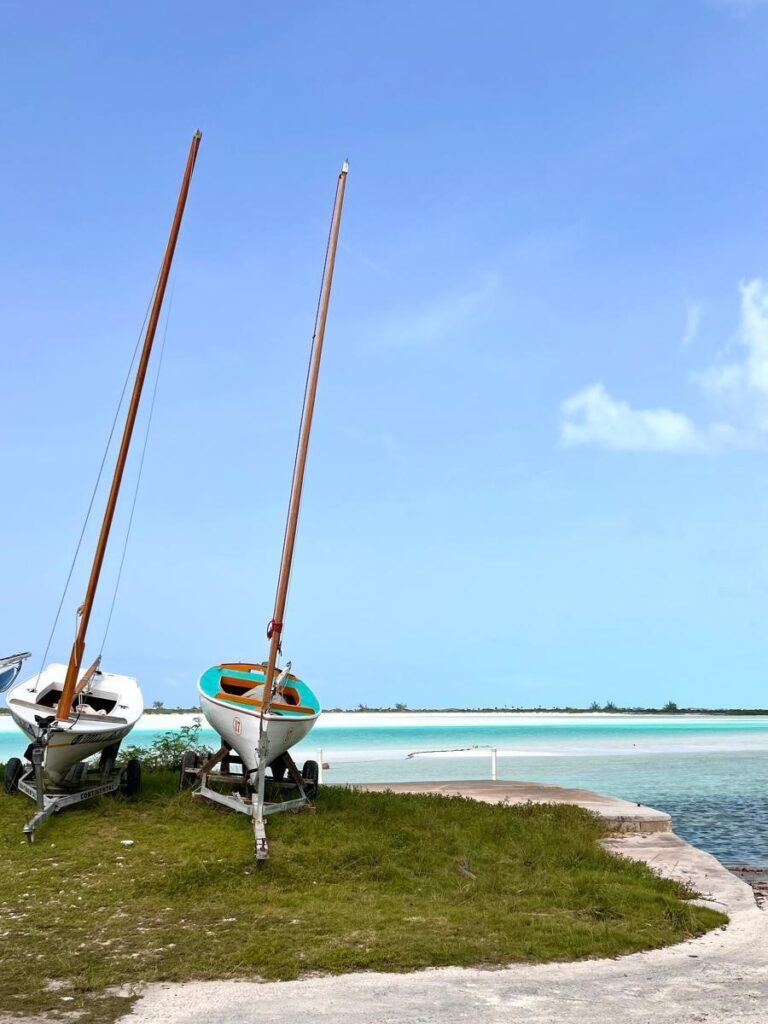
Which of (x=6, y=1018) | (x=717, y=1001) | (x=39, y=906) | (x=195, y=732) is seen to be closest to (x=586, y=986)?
(x=717, y=1001)

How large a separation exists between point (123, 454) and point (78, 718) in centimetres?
682

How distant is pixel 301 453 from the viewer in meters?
17.9

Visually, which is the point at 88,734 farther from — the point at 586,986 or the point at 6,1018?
the point at 586,986

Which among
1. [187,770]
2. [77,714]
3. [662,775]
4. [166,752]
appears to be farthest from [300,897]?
[662,775]

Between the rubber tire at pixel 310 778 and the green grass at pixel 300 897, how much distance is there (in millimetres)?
367

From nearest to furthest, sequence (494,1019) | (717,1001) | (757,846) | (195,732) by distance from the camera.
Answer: (494,1019) → (717,1001) → (757,846) → (195,732)

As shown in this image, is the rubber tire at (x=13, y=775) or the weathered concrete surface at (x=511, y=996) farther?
the rubber tire at (x=13, y=775)

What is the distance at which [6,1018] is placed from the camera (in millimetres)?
7516

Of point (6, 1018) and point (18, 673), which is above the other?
point (18, 673)

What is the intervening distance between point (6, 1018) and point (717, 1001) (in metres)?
6.22

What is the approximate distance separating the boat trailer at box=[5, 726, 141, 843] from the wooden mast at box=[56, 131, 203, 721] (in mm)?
1296

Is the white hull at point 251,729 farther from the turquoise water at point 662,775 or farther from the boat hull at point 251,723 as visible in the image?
the turquoise water at point 662,775

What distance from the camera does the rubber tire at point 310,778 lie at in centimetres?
1723

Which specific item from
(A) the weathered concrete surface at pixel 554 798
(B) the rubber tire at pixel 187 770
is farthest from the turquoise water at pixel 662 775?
(B) the rubber tire at pixel 187 770
